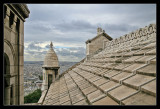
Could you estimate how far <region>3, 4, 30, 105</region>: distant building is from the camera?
4145 mm

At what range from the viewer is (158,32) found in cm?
240

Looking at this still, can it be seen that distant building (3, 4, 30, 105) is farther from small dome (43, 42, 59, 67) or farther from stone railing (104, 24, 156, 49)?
small dome (43, 42, 59, 67)

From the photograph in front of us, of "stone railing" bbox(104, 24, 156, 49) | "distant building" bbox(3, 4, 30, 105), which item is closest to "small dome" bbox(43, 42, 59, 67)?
"stone railing" bbox(104, 24, 156, 49)

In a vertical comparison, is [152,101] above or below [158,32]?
below

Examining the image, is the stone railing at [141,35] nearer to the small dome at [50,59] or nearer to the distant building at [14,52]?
the distant building at [14,52]

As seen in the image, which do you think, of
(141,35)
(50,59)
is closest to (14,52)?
(141,35)

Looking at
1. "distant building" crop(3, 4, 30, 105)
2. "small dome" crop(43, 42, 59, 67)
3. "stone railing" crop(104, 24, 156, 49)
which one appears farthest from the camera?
"small dome" crop(43, 42, 59, 67)

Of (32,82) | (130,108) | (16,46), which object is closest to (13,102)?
(16,46)

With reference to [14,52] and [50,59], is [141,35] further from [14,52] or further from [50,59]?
[50,59]

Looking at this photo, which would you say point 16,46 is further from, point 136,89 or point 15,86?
point 136,89

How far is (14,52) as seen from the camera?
472 cm

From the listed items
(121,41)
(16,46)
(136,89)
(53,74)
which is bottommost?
(53,74)

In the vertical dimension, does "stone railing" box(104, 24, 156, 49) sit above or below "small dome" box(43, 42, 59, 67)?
above

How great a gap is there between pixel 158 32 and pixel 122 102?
1.36 metres
